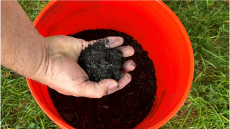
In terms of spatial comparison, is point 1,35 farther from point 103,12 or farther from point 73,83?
point 103,12

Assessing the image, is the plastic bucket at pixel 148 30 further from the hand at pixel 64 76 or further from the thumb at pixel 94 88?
the thumb at pixel 94 88

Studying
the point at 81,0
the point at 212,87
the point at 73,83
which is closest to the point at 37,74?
the point at 73,83

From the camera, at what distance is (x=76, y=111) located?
4.75ft

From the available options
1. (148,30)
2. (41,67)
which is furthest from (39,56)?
(148,30)

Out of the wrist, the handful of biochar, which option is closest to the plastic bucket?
the wrist

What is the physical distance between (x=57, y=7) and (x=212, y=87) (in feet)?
5.14

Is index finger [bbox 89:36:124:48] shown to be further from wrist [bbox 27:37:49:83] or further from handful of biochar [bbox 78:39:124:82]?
wrist [bbox 27:37:49:83]

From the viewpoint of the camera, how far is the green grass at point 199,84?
1.60m

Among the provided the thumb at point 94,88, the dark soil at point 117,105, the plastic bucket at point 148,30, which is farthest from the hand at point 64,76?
the dark soil at point 117,105

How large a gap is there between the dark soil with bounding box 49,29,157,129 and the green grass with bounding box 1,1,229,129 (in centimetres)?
30

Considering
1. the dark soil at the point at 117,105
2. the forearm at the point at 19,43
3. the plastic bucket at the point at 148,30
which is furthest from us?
the dark soil at the point at 117,105

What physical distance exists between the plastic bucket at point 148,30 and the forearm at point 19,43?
128 mm

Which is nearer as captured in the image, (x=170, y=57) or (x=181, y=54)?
(x=181, y=54)

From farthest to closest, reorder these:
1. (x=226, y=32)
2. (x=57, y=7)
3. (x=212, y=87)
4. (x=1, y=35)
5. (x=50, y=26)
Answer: (x=226, y=32) → (x=212, y=87) → (x=50, y=26) → (x=57, y=7) → (x=1, y=35)
